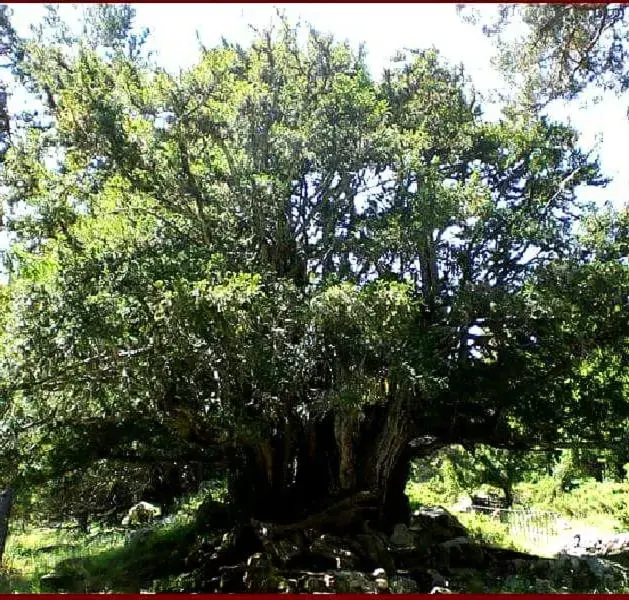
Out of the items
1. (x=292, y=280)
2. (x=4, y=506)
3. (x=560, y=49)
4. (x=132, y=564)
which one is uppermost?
(x=560, y=49)

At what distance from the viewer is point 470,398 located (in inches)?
345

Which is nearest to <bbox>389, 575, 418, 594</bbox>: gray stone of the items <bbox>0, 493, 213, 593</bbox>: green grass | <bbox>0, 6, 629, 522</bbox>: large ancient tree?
<bbox>0, 6, 629, 522</bbox>: large ancient tree

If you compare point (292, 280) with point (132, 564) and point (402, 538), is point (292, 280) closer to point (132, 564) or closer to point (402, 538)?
point (402, 538)

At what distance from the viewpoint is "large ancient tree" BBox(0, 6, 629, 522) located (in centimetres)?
630

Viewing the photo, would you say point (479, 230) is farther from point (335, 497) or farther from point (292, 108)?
point (335, 497)

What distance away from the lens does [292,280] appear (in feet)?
25.3

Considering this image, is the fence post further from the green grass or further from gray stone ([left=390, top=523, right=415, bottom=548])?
gray stone ([left=390, top=523, right=415, bottom=548])

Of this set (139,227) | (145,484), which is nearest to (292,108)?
(139,227)

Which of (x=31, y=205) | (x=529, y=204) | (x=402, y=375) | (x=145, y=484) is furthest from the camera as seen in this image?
(x=145, y=484)

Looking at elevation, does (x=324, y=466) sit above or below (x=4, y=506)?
above

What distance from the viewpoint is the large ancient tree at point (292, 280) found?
6305 millimetres

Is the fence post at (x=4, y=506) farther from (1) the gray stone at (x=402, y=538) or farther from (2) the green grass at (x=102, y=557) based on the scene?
(1) the gray stone at (x=402, y=538)

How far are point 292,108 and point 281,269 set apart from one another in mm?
2143

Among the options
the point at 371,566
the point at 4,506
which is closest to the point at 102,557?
the point at 4,506
